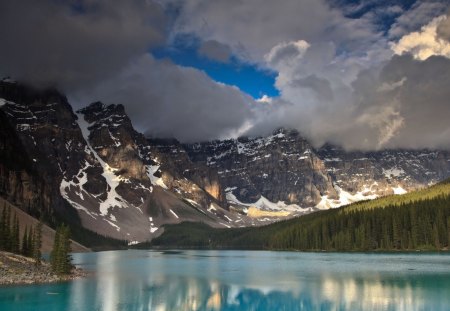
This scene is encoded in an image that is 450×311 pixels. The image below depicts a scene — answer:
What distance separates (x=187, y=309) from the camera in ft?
168

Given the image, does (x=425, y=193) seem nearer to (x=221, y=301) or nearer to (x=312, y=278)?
(x=312, y=278)

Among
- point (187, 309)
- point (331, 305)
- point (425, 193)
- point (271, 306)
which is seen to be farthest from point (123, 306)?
point (425, 193)

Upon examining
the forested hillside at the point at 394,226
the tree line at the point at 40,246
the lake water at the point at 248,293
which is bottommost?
the lake water at the point at 248,293

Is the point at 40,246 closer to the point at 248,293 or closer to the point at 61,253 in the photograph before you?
the point at 61,253

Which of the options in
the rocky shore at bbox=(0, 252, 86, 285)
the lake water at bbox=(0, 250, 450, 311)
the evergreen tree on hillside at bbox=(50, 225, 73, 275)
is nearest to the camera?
the lake water at bbox=(0, 250, 450, 311)

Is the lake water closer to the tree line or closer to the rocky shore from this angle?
the rocky shore

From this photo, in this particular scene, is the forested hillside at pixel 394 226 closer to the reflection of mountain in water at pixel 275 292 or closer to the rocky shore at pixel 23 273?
the reflection of mountain in water at pixel 275 292

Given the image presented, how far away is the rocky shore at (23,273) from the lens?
71863 millimetres

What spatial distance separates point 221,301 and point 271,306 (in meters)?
6.42

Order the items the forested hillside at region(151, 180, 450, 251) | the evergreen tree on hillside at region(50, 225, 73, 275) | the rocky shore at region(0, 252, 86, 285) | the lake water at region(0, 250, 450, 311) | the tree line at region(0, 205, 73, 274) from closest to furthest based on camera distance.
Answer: the lake water at region(0, 250, 450, 311), the rocky shore at region(0, 252, 86, 285), the evergreen tree on hillside at region(50, 225, 73, 275), the tree line at region(0, 205, 73, 274), the forested hillside at region(151, 180, 450, 251)

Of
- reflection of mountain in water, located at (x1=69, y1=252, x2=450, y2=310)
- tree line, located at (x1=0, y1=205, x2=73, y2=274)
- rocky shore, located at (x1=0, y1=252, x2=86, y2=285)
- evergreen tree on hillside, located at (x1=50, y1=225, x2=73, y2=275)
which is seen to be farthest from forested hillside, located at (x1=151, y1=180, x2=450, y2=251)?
evergreen tree on hillside, located at (x1=50, y1=225, x2=73, y2=275)

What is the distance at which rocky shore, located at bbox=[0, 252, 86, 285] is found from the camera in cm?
7186

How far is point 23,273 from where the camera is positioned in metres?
75.6

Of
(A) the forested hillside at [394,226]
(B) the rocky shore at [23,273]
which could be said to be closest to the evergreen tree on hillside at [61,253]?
(B) the rocky shore at [23,273]
